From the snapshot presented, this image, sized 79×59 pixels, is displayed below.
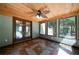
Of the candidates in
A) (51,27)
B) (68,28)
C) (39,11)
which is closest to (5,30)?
(39,11)

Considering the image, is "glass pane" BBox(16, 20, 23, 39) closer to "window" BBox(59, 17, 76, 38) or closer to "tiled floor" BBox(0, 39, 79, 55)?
"tiled floor" BBox(0, 39, 79, 55)

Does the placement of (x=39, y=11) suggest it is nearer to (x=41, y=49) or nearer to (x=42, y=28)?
(x=42, y=28)

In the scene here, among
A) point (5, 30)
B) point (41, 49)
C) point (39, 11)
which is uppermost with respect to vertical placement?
point (39, 11)

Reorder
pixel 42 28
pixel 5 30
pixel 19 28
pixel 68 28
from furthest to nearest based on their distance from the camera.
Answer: pixel 42 28 < pixel 19 28 < pixel 5 30 < pixel 68 28

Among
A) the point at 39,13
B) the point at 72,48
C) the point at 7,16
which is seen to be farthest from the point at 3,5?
the point at 72,48

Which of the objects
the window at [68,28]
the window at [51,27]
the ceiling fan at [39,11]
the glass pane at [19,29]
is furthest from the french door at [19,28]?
the window at [68,28]

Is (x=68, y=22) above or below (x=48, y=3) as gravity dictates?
below

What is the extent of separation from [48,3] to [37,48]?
3.71ft

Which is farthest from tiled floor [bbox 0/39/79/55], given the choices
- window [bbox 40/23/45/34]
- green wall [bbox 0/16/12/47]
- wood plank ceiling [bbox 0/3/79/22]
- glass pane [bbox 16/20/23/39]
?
wood plank ceiling [bbox 0/3/79/22]

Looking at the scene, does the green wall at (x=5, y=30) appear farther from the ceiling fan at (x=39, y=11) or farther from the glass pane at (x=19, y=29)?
the ceiling fan at (x=39, y=11)

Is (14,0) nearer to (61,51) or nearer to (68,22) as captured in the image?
(68,22)

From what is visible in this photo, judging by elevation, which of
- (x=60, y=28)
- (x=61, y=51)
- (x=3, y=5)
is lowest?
(x=61, y=51)

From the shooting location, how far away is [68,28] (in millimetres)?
2303

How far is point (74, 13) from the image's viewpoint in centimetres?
224
